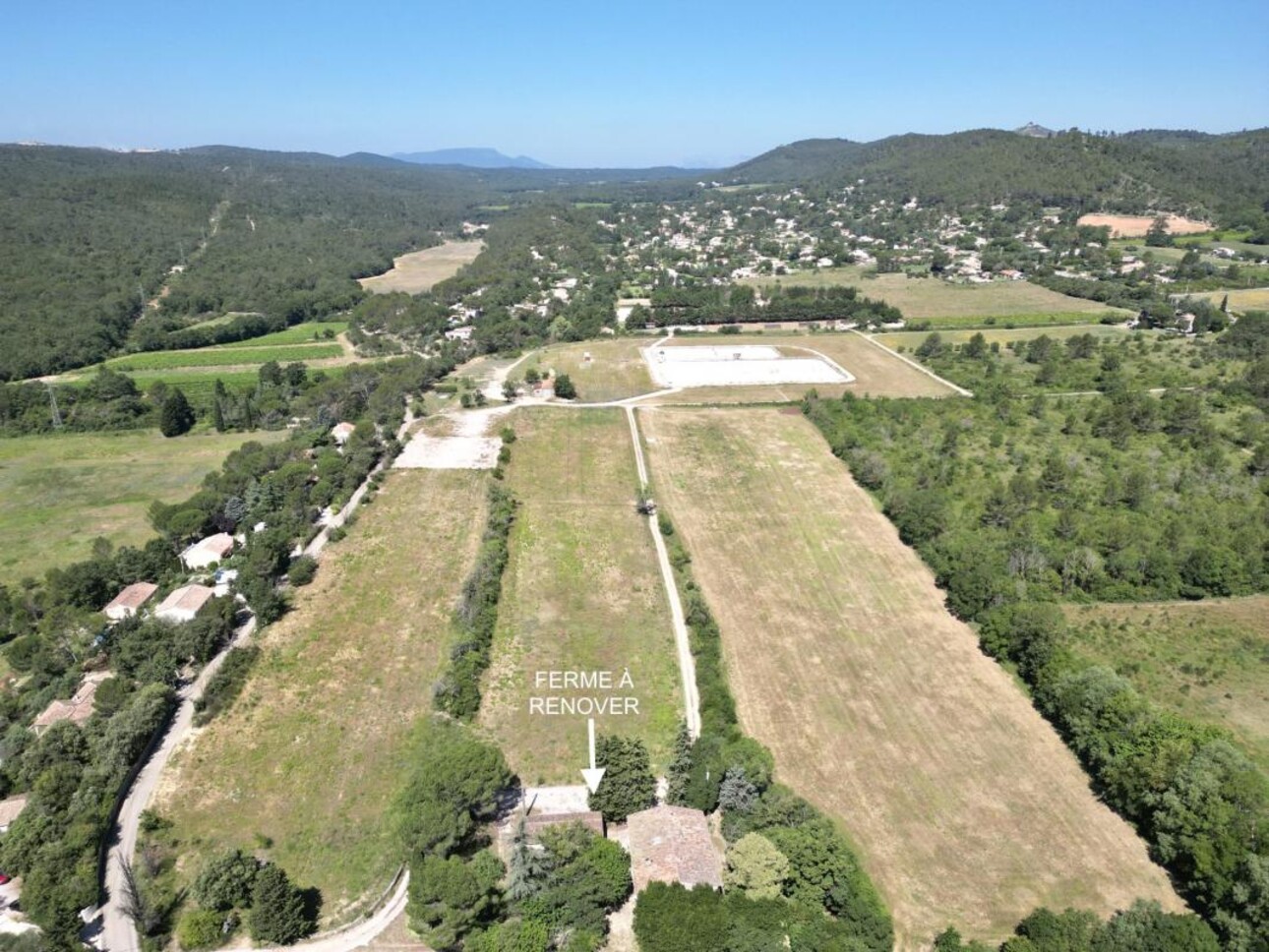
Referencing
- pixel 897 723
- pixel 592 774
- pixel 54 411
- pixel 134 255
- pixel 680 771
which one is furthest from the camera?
pixel 134 255

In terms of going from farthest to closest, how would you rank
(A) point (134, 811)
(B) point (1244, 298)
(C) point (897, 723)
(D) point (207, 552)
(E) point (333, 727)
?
1. (B) point (1244, 298)
2. (D) point (207, 552)
3. (C) point (897, 723)
4. (E) point (333, 727)
5. (A) point (134, 811)

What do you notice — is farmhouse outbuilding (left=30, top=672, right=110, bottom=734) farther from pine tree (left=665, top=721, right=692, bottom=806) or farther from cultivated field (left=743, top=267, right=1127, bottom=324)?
cultivated field (left=743, top=267, right=1127, bottom=324)

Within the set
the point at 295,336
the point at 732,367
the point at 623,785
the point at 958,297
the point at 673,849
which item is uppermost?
the point at 958,297

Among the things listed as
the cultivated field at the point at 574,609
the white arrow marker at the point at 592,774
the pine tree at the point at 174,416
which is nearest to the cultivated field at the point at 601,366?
the cultivated field at the point at 574,609

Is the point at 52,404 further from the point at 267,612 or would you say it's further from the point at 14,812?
the point at 14,812

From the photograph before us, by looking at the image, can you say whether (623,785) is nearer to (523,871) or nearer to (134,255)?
(523,871)

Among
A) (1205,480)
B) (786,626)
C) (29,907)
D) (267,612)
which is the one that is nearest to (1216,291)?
(1205,480)

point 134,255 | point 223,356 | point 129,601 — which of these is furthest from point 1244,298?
point 134,255
